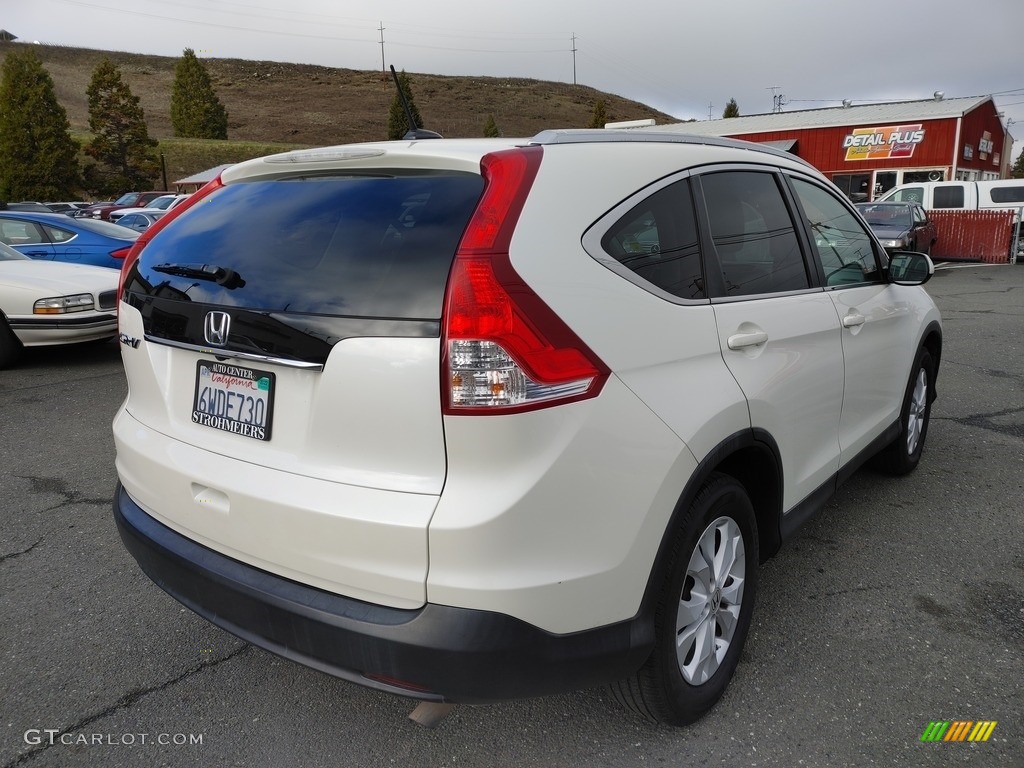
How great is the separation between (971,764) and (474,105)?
117m

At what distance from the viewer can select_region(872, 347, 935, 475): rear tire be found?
411cm

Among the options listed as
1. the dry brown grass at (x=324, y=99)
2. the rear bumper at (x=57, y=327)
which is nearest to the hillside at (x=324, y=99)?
the dry brown grass at (x=324, y=99)

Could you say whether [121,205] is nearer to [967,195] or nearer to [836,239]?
[967,195]

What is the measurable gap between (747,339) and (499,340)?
3.31ft

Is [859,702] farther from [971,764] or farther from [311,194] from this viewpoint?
[311,194]

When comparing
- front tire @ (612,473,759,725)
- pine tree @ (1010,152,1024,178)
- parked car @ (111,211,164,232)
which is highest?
pine tree @ (1010,152,1024,178)

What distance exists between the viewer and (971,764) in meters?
2.20

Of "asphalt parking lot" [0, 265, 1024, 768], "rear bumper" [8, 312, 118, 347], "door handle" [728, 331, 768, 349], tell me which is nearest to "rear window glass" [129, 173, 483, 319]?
"door handle" [728, 331, 768, 349]

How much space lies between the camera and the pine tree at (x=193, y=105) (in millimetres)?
69875

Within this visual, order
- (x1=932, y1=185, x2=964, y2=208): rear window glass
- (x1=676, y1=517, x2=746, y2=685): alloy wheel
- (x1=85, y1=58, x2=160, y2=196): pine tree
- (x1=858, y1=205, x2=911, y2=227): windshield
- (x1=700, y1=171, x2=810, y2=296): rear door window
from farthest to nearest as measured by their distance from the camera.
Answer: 1. (x1=85, y1=58, x2=160, y2=196): pine tree
2. (x1=932, y1=185, x2=964, y2=208): rear window glass
3. (x1=858, y1=205, x2=911, y2=227): windshield
4. (x1=700, y1=171, x2=810, y2=296): rear door window
5. (x1=676, y1=517, x2=746, y2=685): alloy wheel

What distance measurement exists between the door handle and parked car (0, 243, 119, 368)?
6740mm

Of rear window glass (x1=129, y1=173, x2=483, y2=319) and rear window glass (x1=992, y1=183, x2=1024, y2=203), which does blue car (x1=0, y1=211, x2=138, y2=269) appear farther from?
rear window glass (x1=992, y1=183, x2=1024, y2=203)

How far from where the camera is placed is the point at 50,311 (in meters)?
7.22

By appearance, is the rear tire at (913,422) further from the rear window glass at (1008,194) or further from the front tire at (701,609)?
the rear window glass at (1008,194)
